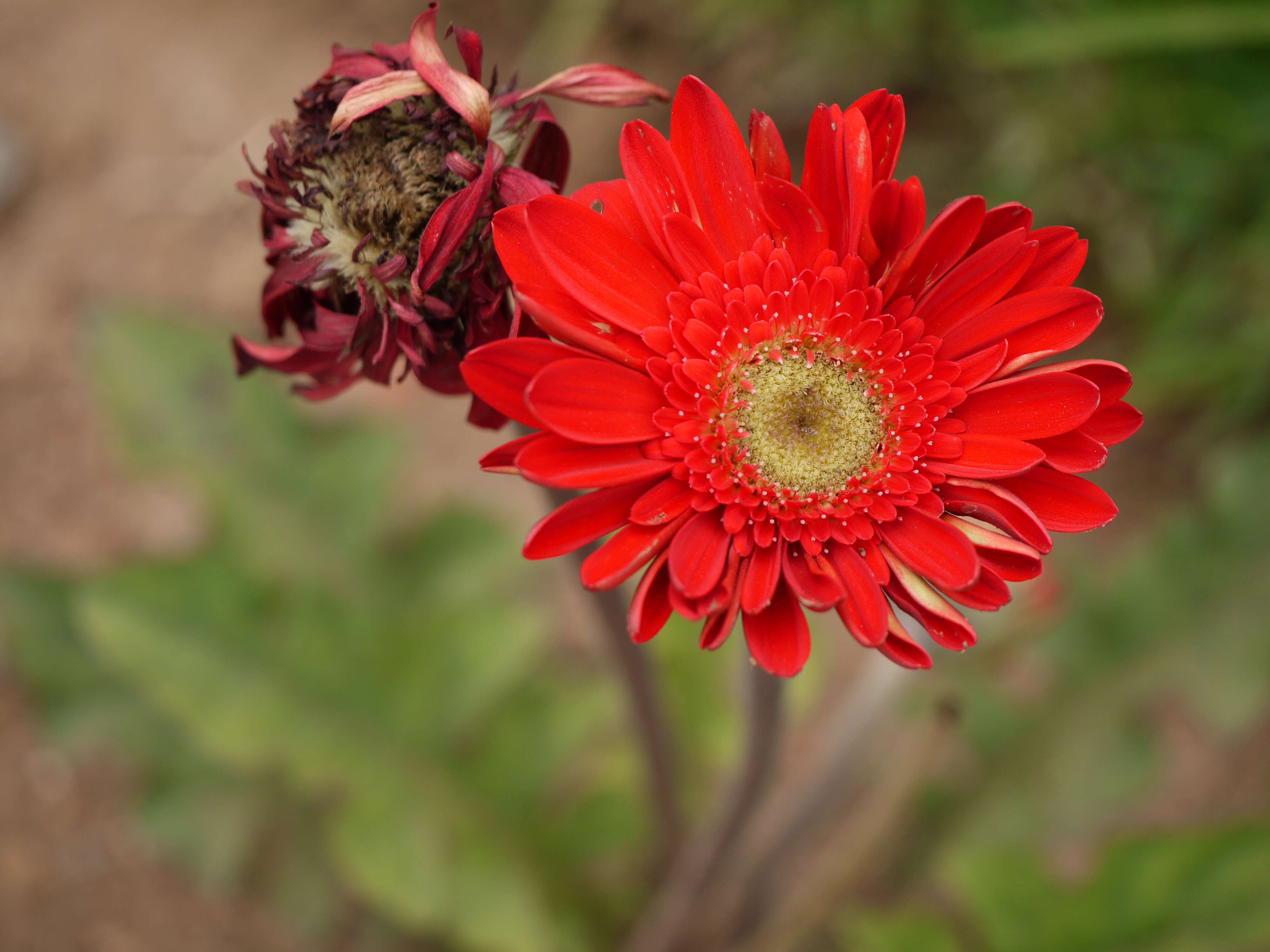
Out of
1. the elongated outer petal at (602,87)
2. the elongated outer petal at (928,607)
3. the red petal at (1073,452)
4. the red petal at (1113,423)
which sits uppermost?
the elongated outer petal at (602,87)

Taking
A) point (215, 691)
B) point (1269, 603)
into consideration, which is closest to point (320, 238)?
point (215, 691)

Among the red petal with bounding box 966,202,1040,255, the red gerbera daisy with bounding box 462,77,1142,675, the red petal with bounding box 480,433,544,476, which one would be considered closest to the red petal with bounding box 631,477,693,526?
the red gerbera daisy with bounding box 462,77,1142,675

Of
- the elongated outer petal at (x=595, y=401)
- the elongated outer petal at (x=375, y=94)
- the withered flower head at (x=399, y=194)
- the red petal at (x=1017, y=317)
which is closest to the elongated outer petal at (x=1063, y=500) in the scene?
the red petal at (x=1017, y=317)

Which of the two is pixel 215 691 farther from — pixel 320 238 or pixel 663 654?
pixel 320 238

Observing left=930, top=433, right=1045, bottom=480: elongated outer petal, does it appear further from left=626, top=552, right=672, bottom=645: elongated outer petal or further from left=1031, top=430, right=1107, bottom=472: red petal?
left=626, top=552, right=672, bottom=645: elongated outer petal

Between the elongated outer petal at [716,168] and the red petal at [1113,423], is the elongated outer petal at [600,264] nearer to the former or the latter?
the elongated outer petal at [716,168]

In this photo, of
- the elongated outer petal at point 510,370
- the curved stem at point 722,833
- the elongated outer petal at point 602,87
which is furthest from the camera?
the curved stem at point 722,833
